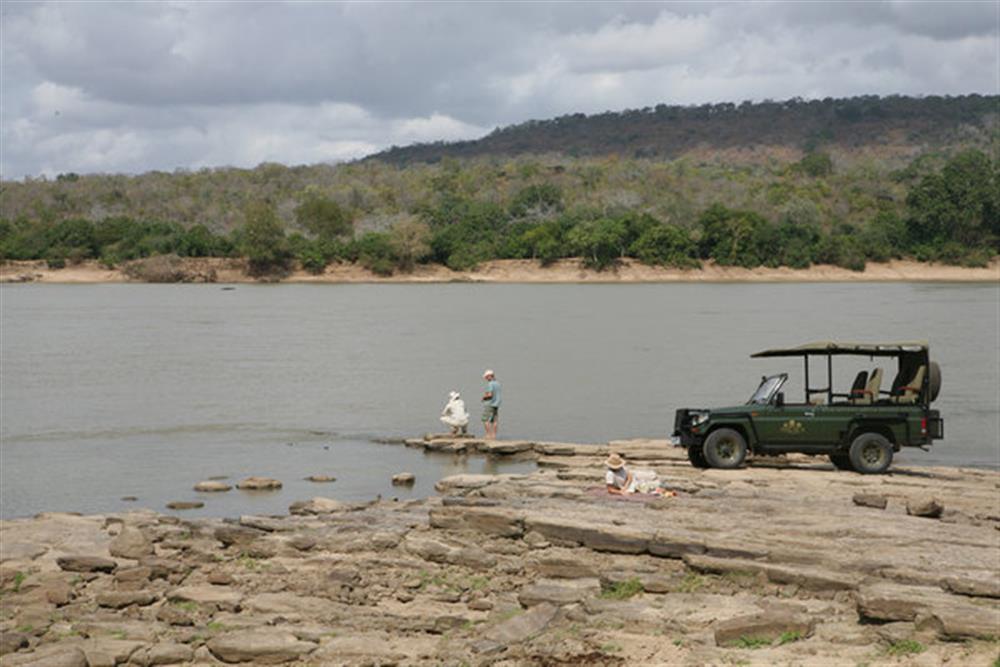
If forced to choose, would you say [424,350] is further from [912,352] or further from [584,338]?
[912,352]

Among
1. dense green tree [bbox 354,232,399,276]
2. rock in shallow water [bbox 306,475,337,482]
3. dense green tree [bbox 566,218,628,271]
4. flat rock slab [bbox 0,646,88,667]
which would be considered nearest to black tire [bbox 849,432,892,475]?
rock in shallow water [bbox 306,475,337,482]

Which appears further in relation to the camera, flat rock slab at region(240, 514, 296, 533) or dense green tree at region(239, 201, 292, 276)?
dense green tree at region(239, 201, 292, 276)

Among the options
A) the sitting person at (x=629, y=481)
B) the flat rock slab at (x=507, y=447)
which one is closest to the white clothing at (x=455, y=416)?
the flat rock slab at (x=507, y=447)

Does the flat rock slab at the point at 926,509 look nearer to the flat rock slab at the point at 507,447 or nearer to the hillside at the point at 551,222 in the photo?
the flat rock slab at the point at 507,447

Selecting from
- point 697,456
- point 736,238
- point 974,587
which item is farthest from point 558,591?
point 736,238

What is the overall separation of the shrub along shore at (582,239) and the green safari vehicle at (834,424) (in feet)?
253

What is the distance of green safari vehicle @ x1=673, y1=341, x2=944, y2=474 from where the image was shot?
69.5ft

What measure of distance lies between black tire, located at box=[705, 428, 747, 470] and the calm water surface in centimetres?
608

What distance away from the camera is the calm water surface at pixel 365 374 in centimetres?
2875

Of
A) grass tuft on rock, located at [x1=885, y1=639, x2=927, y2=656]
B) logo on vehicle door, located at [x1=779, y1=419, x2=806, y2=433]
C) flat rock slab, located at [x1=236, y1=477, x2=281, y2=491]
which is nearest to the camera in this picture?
grass tuft on rock, located at [x1=885, y1=639, x2=927, y2=656]

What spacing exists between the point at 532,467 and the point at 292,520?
8210mm

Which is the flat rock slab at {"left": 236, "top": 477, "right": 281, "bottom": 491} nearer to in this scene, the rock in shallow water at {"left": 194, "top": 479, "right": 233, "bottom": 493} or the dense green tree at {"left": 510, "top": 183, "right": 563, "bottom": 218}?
the rock in shallow water at {"left": 194, "top": 479, "right": 233, "bottom": 493}

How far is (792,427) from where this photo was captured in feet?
69.4

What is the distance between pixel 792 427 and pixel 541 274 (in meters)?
81.1
